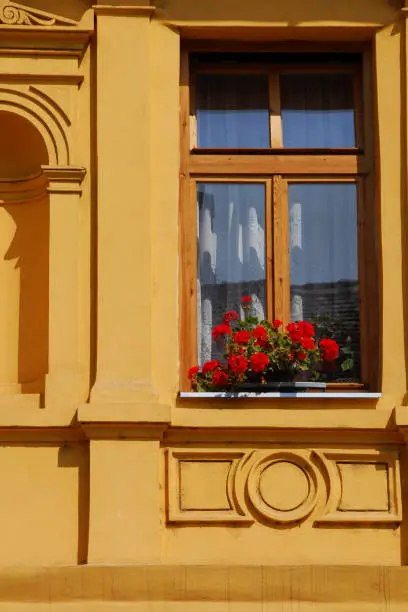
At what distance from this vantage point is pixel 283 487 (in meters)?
10.9

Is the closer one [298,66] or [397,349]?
[397,349]

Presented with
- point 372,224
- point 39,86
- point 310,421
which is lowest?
point 310,421

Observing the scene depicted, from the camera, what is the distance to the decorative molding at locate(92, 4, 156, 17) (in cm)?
1136

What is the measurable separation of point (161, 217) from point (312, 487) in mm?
2175

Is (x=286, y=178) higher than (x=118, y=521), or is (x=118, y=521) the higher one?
(x=286, y=178)

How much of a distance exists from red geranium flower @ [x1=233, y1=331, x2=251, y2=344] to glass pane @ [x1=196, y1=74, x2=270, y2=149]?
1563mm

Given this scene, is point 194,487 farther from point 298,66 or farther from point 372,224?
point 298,66

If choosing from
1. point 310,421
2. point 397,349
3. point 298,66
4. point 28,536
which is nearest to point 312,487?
point 310,421

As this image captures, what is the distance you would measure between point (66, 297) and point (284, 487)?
6.59 feet

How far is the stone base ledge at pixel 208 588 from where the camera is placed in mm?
10406

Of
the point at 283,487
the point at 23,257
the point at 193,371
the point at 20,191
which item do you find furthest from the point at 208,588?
the point at 20,191

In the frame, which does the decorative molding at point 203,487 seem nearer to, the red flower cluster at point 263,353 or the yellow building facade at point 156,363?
the yellow building facade at point 156,363

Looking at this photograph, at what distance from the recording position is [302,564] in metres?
10.6

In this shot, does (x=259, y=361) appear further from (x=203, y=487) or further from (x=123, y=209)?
(x=123, y=209)
